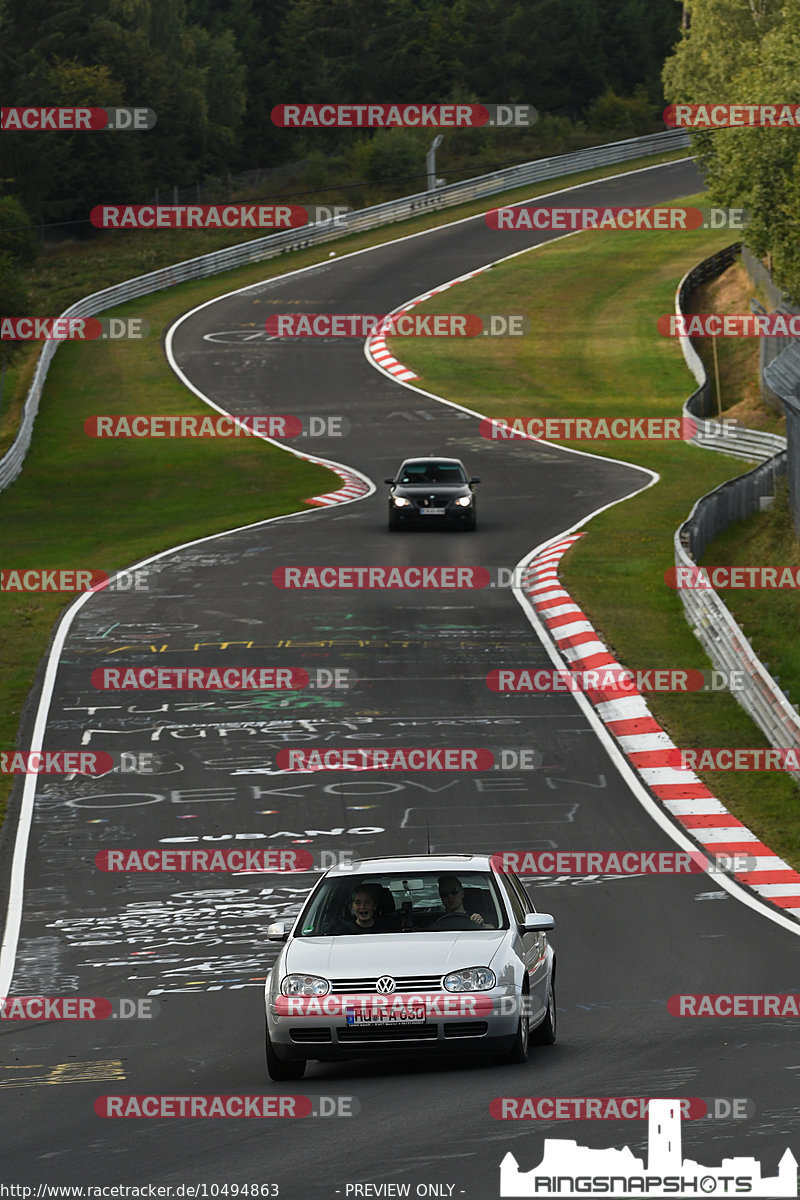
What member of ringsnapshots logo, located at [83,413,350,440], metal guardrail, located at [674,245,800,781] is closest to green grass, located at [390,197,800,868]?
metal guardrail, located at [674,245,800,781]

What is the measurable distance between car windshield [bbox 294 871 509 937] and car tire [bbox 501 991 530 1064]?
70 centimetres

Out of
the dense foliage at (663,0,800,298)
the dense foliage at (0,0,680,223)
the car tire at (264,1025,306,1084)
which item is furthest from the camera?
the dense foliage at (0,0,680,223)

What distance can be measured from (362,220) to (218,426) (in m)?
35.3

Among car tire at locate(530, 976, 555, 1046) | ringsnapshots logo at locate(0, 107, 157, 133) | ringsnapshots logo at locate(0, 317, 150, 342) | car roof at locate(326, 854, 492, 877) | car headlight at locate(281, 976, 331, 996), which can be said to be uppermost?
ringsnapshots logo at locate(0, 107, 157, 133)

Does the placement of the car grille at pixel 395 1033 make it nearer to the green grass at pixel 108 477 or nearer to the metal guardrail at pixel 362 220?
the green grass at pixel 108 477

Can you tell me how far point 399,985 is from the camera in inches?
390

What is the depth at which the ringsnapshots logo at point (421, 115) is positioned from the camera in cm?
10556

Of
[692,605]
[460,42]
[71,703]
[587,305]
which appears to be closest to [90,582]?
[71,703]

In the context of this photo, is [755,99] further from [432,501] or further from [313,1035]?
[313,1035]

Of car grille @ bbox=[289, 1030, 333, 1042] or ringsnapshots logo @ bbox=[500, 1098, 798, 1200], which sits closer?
ringsnapshots logo @ bbox=[500, 1098, 798, 1200]

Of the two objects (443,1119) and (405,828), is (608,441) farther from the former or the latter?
(443,1119)

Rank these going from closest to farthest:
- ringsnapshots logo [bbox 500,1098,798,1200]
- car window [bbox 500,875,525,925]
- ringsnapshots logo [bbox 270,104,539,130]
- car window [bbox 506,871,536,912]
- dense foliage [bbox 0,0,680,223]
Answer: ringsnapshots logo [bbox 500,1098,798,1200]
car window [bbox 500,875,525,925]
car window [bbox 506,871,536,912]
dense foliage [bbox 0,0,680,223]
ringsnapshots logo [bbox 270,104,539,130]

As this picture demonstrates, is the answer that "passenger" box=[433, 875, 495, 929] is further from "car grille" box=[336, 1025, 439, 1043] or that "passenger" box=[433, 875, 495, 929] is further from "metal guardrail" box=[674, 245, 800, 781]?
"metal guardrail" box=[674, 245, 800, 781]

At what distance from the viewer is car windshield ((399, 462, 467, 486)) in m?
Answer: 37.5
